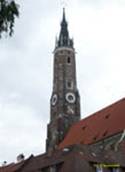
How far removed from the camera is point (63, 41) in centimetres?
7662

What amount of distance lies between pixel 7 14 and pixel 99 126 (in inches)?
1872

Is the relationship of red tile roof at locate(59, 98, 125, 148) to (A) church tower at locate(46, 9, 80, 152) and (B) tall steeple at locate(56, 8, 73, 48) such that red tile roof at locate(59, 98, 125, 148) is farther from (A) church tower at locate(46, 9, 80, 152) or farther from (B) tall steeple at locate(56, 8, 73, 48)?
(B) tall steeple at locate(56, 8, 73, 48)

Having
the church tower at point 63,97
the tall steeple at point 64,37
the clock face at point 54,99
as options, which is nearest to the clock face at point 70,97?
the church tower at point 63,97

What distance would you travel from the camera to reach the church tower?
2726 inches

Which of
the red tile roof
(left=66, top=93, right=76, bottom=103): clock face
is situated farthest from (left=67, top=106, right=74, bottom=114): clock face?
the red tile roof

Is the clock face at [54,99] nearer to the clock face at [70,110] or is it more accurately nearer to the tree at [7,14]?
the clock face at [70,110]

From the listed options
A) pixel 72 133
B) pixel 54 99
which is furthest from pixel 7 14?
pixel 54 99

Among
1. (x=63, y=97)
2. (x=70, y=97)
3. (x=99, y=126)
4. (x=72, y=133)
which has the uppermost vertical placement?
(x=70, y=97)

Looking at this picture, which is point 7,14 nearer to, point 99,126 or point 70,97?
point 99,126

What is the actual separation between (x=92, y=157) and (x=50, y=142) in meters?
30.6

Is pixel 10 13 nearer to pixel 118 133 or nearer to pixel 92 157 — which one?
pixel 92 157

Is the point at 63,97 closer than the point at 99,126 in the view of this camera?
No

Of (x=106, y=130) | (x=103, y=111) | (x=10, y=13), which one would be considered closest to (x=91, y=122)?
(x=103, y=111)

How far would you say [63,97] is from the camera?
7025 centimetres
